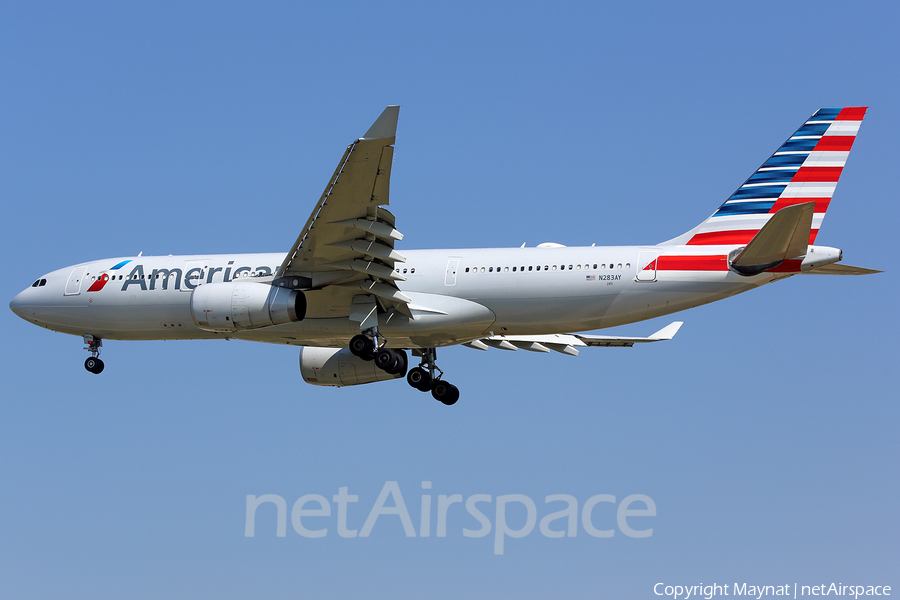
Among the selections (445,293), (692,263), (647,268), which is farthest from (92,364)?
(692,263)

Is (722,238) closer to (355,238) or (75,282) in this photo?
(355,238)

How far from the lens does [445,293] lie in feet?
82.3

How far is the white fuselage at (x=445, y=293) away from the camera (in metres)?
23.5

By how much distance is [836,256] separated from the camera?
21703 mm

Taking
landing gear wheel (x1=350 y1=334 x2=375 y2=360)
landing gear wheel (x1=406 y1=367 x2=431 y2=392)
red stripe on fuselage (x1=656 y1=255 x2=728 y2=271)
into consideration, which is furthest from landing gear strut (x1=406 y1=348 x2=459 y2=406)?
red stripe on fuselage (x1=656 y1=255 x2=728 y2=271)

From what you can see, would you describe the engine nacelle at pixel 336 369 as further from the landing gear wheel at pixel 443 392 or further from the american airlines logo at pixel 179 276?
the american airlines logo at pixel 179 276

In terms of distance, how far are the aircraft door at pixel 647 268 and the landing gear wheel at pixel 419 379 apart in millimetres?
8156

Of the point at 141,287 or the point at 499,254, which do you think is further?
the point at 141,287

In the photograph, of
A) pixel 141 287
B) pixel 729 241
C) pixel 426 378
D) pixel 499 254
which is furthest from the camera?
pixel 426 378

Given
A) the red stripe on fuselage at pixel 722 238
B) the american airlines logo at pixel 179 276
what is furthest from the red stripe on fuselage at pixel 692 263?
the american airlines logo at pixel 179 276

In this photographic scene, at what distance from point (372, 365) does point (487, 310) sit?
6538 millimetres

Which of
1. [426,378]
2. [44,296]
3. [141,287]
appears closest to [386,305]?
[426,378]

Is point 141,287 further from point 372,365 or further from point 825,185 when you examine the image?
point 825,185

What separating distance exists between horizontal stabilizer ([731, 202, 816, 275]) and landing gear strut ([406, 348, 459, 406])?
9857 mm
